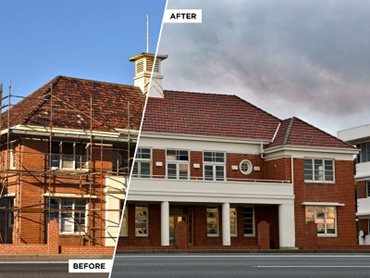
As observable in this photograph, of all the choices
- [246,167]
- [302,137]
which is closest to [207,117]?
[246,167]

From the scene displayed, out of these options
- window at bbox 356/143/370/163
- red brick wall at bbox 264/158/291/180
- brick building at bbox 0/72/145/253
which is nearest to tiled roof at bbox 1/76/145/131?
brick building at bbox 0/72/145/253

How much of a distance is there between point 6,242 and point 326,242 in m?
1.80

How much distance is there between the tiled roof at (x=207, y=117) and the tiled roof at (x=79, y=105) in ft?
0.38

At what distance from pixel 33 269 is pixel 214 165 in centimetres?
109

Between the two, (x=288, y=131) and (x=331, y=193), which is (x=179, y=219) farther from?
(x=331, y=193)

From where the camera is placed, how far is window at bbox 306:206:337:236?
391 cm

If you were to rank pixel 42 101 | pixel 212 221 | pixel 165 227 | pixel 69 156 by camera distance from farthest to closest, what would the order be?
1. pixel 69 156
2. pixel 212 221
3. pixel 42 101
4. pixel 165 227

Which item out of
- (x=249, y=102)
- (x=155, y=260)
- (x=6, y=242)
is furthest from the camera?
(x=6, y=242)

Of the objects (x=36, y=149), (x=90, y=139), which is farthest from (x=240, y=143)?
(x=36, y=149)

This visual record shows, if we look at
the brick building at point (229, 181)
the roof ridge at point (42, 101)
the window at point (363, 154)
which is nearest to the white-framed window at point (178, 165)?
the brick building at point (229, 181)

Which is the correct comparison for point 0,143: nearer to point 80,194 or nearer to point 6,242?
point 6,242

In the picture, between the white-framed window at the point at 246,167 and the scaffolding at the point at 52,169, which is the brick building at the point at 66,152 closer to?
the scaffolding at the point at 52,169

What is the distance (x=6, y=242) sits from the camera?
4.29 m

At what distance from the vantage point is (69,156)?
170 inches
